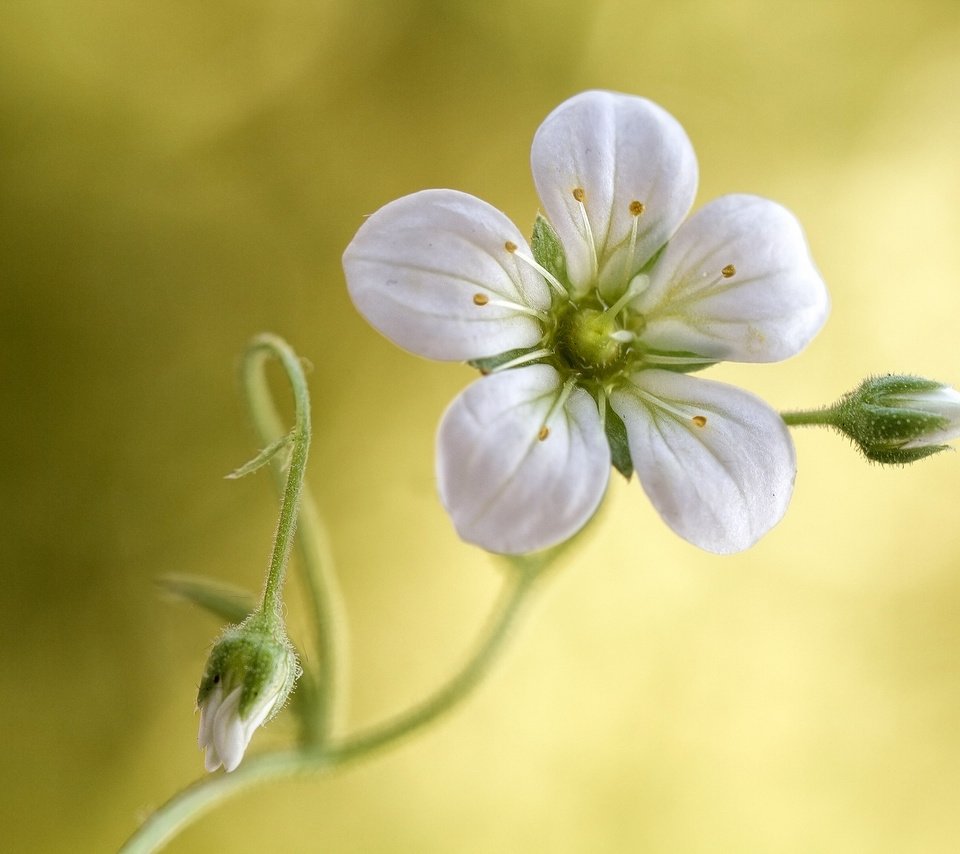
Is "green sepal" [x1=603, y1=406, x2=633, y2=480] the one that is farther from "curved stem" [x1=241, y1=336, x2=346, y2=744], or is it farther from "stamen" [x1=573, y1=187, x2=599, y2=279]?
"curved stem" [x1=241, y1=336, x2=346, y2=744]

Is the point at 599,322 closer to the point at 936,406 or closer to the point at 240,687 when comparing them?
the point at 936,406

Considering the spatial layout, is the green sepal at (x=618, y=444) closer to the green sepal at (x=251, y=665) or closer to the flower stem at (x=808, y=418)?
the flower stem at (x=808, y=418)

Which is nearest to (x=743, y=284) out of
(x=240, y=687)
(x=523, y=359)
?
(x=523, y=359)

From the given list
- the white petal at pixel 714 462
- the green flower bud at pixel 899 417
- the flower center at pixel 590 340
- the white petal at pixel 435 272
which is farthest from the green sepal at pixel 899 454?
the white petal at pixel 435 272

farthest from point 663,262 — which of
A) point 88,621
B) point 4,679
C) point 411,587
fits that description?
point 4,679

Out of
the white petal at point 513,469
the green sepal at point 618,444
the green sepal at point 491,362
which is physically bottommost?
the white petal at point 513,469

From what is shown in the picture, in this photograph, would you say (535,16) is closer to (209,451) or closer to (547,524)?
(209,451)

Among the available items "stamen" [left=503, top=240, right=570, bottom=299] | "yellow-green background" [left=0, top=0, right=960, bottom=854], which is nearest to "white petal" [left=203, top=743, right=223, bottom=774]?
"stamen" [left=503, top=240, right=570, bottom=299]
